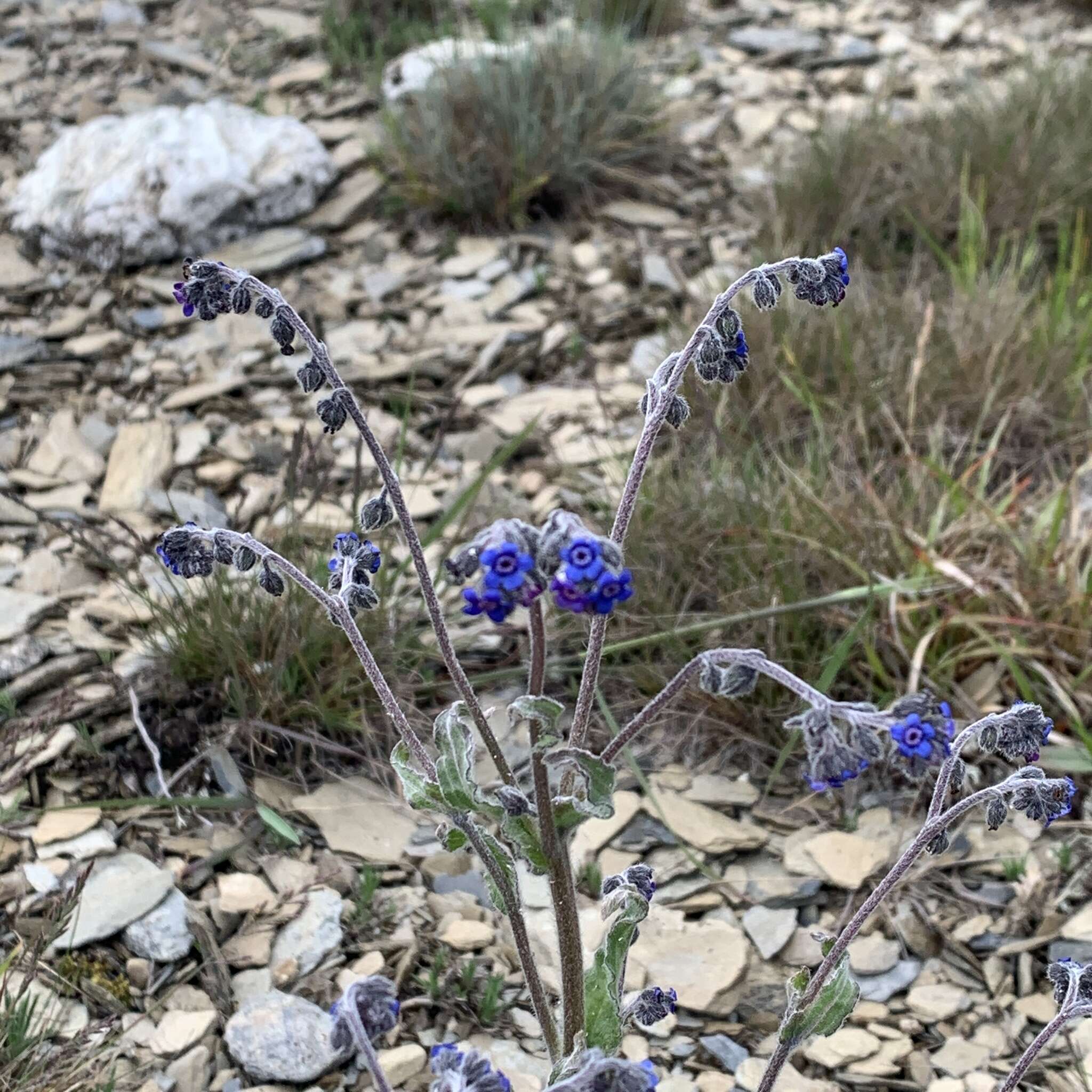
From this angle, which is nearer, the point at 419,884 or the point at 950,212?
the point at 419,884

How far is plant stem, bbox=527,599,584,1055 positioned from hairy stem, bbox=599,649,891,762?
0.10 metres

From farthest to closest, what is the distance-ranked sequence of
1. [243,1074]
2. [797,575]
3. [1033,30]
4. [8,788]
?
[1033,30] → [797,575] → [8,788] → [243,1074]

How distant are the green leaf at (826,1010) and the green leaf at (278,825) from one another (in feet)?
3.84

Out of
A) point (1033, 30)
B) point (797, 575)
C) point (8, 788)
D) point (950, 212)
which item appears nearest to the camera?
point (8, 788)

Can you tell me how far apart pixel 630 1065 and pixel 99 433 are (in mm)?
2964

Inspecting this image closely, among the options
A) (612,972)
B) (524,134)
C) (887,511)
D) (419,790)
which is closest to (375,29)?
(524,134)

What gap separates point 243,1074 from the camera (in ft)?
7.66

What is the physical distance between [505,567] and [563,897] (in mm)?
655

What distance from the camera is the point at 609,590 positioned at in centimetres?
144

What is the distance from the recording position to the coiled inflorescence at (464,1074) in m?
1.54

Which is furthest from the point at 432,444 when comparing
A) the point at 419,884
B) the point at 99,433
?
the point at 419,884

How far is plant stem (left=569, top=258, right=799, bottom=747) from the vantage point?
1.74 m

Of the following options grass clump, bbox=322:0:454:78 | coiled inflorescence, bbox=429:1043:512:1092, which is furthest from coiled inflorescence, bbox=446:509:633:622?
grass clump, bbox=322:0:454:78

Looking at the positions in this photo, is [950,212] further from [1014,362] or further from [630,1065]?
[630,1065]
